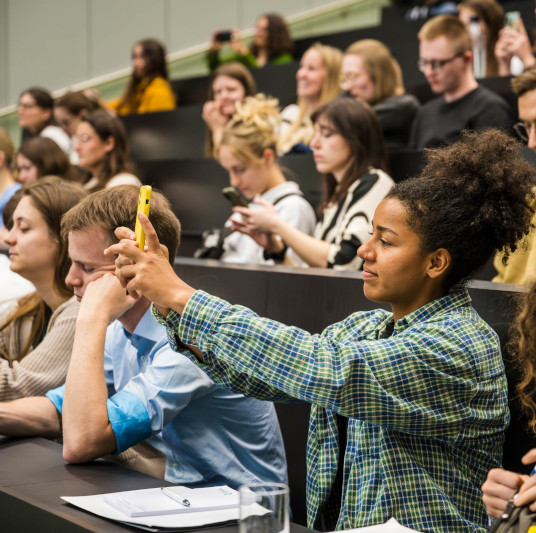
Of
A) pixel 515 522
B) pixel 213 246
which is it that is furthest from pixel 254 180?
pixel 515 522

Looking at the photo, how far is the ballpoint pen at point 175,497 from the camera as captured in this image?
1337 mm

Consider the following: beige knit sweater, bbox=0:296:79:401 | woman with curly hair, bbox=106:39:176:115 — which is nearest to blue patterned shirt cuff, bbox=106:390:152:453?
beige knit sweater, bbox=0:296:79:401

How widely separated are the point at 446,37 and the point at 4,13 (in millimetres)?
5125

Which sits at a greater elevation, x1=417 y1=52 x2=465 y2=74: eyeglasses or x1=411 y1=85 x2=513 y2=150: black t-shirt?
x1=417 y1=52 x2=465 y2=74: eyeglasses

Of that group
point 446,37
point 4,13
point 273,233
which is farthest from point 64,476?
point 4,13

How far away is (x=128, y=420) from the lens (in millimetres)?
1706

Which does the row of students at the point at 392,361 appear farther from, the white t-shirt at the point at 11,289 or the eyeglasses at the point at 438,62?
the eyeglasses at the point at 438,62

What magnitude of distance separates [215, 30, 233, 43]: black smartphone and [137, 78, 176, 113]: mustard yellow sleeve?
0.77m

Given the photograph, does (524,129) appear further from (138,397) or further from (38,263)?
(138,397)

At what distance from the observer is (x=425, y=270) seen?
4.99 feet

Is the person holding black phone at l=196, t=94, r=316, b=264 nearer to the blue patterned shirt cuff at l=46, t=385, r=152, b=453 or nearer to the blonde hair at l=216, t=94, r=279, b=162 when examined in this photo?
the blonde hair at l=216, t=94, r=279, b=162

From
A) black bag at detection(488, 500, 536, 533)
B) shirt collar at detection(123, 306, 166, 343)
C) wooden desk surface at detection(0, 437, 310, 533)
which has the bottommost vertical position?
wooden desk surface at detection(0, 437, 310, 533)

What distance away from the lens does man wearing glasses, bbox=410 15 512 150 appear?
372 cm

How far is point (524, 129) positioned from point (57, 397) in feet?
5.74
